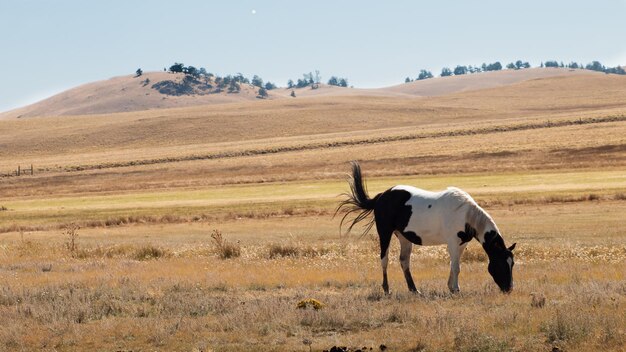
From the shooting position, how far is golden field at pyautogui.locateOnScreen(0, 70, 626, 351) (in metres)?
12.1

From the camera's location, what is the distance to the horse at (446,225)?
14.8 metres

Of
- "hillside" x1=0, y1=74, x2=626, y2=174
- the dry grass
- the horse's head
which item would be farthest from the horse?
"hillside" x1=0, y1=74, x2=626, y2=174

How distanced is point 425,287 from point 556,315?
4326 millimetres

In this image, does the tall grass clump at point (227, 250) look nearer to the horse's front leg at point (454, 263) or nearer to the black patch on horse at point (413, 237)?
the black patch on horse at point (413, 237)

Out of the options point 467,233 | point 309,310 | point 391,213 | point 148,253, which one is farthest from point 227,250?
point 309,310

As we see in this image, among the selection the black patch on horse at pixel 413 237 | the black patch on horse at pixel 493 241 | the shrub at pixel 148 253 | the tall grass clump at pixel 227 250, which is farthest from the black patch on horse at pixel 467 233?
the shrub at pixel 148 253

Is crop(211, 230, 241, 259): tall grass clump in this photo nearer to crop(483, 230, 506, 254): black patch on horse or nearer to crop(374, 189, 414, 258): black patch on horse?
crop(374, 189, 414, 258): black patch on horse

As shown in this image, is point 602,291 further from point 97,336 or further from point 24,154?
point 24,154

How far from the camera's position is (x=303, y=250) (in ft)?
82.4

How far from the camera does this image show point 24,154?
121m

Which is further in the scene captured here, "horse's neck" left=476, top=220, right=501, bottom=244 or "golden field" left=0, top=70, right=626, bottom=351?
"horse's neck" left=476, top=220, right=501, bottom=244

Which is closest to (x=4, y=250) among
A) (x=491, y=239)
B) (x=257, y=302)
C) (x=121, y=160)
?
(x=257, y=302)

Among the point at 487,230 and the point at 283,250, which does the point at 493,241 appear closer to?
the point at 487,230

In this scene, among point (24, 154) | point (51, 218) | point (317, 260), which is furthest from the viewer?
point (24, 154)
